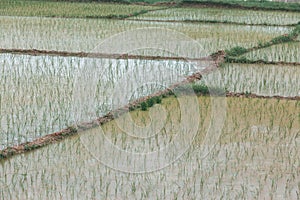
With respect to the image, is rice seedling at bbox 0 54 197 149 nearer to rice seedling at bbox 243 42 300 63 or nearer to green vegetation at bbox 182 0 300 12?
rice seedling at bbox 243 42 300 63

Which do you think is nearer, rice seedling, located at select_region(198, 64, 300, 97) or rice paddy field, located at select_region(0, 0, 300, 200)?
rice paddy field, located at select_region(0, 0, 300, 200)

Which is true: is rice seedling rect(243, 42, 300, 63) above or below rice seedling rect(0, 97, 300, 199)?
above

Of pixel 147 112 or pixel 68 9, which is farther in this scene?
pixel 68 9

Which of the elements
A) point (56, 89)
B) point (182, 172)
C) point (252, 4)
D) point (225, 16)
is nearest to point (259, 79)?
point (56, 89)

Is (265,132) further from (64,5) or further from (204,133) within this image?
(64,5)

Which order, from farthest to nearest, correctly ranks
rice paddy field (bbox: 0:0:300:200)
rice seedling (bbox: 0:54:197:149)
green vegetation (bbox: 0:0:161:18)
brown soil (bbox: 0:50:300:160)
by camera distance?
1. green vegetation (bbox: 0:0:161:18)
2. rice seedling (bbox: 0:54:197:149)
3. brown soil (bbox: 0:50:300:160)
4. rice paddy field (bbox: 0:0:300:200)

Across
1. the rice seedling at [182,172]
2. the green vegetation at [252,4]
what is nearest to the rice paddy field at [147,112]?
the rice seedling at [182,172]

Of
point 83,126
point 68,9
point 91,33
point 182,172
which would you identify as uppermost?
point 68,9

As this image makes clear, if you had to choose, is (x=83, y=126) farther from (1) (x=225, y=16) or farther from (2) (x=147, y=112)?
(1) (x=225, y=16)

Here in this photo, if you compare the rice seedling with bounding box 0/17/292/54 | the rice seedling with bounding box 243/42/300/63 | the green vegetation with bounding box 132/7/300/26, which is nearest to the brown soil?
the rice seedling with bounding box 243/42/300/63

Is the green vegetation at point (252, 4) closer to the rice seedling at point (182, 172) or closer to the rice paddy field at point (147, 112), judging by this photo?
the rice paddy field at point (147, 112)
